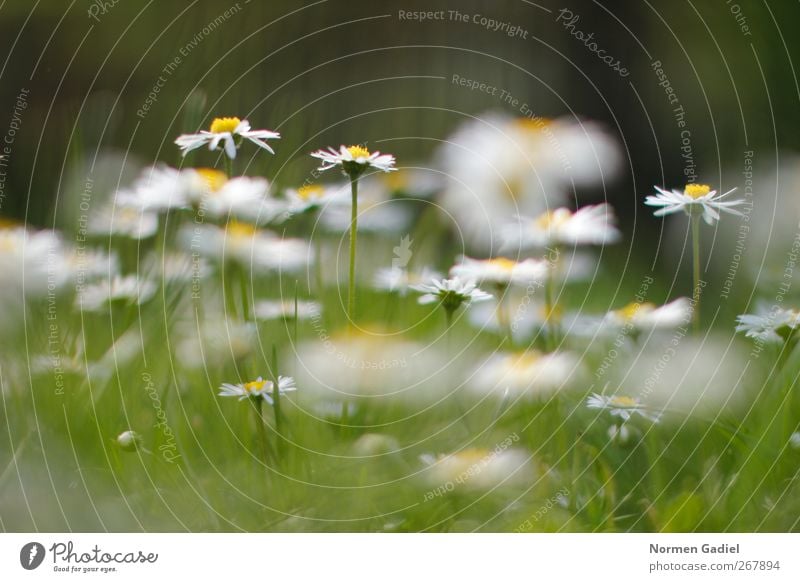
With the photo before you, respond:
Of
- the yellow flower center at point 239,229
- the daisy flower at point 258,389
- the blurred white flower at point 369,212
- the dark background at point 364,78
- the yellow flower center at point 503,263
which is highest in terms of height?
the dark background at point 364,78

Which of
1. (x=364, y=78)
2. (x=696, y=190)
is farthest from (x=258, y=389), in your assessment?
(x=696, y=190)

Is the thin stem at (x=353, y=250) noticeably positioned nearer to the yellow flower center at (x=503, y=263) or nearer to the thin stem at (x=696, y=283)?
the yellow flower center at (x=503, y=263)

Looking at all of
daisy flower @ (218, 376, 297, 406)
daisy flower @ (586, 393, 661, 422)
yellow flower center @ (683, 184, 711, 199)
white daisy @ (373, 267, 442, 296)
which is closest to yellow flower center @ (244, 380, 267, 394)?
daisy flower @ (218, 376, 297, 406)

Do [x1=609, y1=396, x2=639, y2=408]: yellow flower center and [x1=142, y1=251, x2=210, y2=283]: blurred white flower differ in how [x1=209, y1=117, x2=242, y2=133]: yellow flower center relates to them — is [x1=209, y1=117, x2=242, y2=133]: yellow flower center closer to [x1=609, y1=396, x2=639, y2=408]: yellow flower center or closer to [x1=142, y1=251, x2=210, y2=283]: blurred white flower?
[x1=142, y1=251, x2=210, y2=283]: blurred white flower

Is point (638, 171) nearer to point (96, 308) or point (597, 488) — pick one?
point (597, 488)

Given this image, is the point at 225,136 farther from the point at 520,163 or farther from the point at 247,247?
the point at 520,163

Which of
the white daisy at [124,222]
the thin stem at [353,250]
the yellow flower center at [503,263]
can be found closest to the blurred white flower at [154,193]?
the white daisy at [124,222]

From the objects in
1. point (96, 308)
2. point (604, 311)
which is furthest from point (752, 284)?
point (96, 308)
